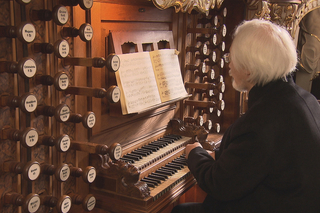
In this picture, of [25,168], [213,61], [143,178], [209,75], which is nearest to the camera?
[25,168]

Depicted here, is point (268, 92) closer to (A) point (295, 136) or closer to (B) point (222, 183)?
(A) point (295, 136)

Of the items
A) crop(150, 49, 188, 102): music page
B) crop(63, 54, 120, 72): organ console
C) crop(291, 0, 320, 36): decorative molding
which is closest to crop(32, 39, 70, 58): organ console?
crop(63, 54, 120, 72): organ console

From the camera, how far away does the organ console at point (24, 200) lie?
1515 mm

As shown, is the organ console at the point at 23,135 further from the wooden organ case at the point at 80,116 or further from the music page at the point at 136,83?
the music page at the point at 136,83

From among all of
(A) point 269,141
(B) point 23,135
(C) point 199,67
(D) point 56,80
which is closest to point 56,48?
(D) point 56,80

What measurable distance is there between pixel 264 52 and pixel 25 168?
1159mm

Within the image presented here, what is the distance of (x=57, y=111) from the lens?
1.65m

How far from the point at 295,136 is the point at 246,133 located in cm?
21

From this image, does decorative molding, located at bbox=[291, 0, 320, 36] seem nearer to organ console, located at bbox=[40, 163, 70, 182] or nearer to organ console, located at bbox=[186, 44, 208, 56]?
organ console, located at bbox=[186, 44, 208, 56]

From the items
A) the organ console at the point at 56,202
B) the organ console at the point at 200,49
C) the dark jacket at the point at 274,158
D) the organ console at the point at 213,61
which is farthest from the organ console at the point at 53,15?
the organ console at the point at 213,61

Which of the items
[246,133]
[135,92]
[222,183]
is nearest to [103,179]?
[135,92]

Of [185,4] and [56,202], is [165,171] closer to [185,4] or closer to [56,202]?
[56,202]

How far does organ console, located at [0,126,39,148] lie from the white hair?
984 millimetres

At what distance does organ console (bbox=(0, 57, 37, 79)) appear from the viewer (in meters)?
1.43
